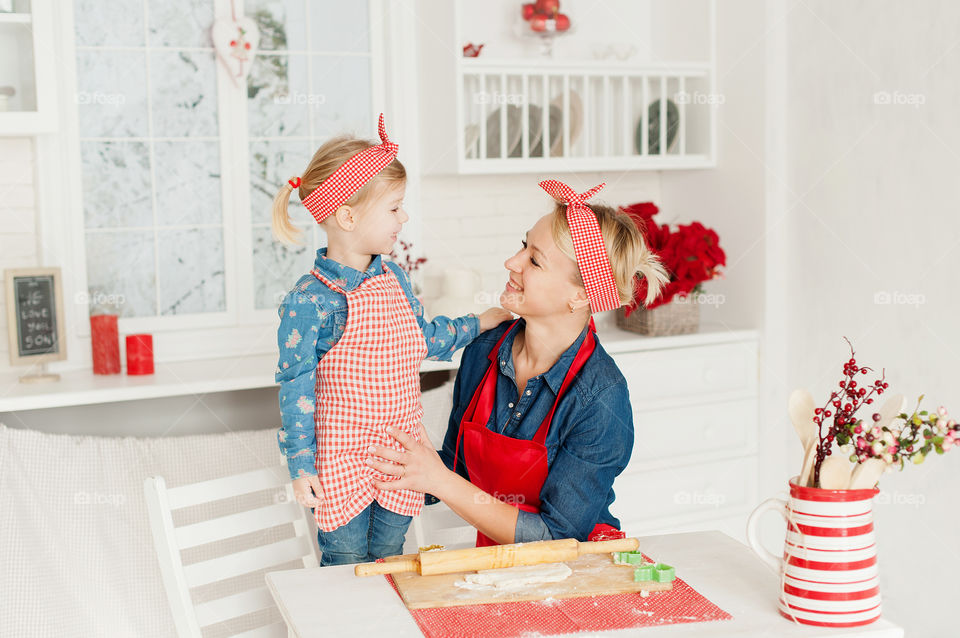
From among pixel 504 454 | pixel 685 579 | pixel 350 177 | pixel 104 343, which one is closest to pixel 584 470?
pixel 504 454

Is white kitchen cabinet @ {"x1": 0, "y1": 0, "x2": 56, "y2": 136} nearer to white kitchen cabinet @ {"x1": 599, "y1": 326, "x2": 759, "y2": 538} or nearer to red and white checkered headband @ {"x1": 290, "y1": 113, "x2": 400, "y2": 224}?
red and white checkered headband @ {"x1": 290, "y1": 113, "x2": 400, "y2": 224}

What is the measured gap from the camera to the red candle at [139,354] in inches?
104

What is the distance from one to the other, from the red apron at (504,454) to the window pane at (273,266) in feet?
4.07

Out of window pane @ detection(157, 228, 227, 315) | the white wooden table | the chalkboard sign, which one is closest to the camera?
the white wooden table

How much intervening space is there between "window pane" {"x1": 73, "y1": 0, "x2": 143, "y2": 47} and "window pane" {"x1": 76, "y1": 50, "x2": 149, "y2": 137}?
0.11ft

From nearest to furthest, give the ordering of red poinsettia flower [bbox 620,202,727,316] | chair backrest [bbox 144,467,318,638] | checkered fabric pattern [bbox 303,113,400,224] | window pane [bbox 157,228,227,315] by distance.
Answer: chair backrest [bbox 144,467,318,638] < checkered fabric pattern [bbox 303,113,400,224] < window pane [bbox 157,228,227,315] < red poinsettia flower [bbox 620,202,727,316]

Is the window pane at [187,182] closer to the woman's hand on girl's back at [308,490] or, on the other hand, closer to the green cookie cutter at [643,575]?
the woman's hand on girl's back at [308,490]

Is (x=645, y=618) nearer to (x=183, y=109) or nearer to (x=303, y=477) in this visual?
(x=303, y=477)

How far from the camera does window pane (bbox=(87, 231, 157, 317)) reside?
2.81m

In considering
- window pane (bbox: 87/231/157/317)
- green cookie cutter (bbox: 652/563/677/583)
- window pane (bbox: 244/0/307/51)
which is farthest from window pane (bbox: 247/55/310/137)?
green cookie cutter (bbox: 652/563/677/583)

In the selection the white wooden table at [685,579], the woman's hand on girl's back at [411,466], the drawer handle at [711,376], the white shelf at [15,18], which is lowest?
the white wooden table at [685,579]

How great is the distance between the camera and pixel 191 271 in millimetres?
2934

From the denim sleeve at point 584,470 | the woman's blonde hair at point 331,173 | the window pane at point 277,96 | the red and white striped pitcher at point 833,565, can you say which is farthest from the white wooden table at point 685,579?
the window pane at point 277,96

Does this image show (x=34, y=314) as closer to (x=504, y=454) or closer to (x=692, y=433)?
(x=504, y=454)
